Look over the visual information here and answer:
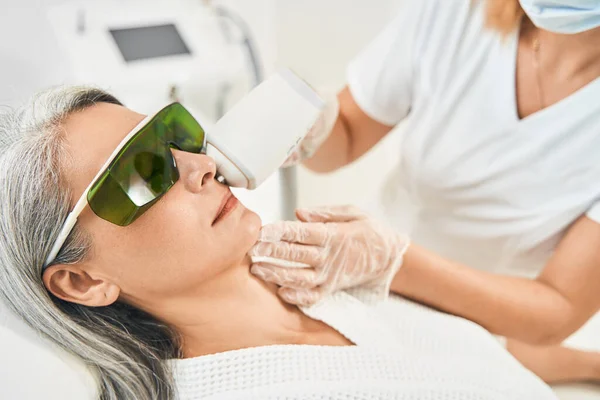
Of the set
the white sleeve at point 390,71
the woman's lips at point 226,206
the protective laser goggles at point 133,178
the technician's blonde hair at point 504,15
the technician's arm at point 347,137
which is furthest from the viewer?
the technician's arm at point 347,137

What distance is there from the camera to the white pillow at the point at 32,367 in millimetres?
840

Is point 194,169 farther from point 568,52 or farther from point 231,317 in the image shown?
point 568,52

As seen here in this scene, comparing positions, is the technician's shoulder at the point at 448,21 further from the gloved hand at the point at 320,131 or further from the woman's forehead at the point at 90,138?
the woman's forehead at the point at 90,138

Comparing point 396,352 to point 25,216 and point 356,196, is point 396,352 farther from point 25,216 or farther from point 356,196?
point 356,196

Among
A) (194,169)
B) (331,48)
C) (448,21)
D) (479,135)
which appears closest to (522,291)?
(479,135)

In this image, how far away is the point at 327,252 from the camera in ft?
3.26

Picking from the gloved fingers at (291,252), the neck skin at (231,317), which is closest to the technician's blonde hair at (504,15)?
the gloved fingers at (291,252)

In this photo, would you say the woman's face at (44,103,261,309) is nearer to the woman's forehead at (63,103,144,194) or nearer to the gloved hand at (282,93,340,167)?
the woman's forehead at (63,103,144,194)

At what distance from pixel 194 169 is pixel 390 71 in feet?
1.88

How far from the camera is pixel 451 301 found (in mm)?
1134

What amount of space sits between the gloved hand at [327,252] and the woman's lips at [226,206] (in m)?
0.08

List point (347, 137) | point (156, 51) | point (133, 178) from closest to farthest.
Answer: point (133, 178) < point (347, 137) < point (156, 51)

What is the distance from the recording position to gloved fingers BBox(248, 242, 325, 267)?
940mm

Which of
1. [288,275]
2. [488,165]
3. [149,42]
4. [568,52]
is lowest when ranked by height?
[288,275]
